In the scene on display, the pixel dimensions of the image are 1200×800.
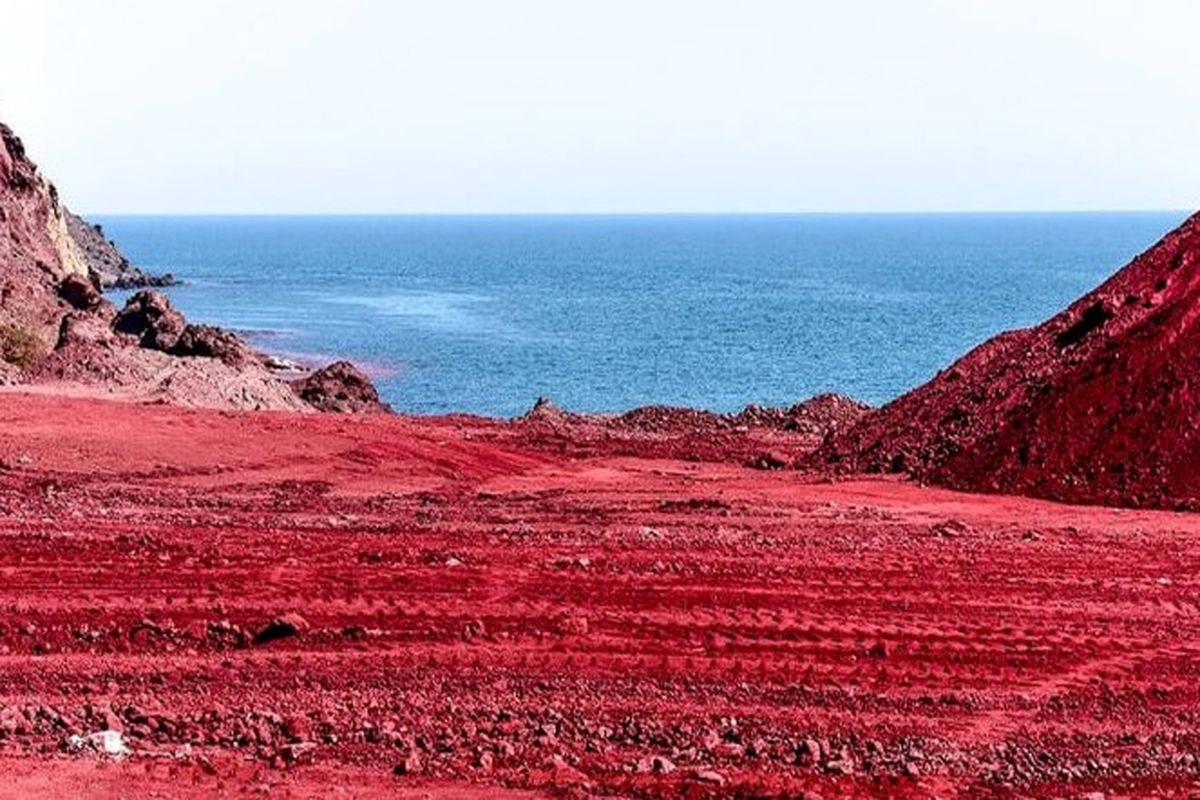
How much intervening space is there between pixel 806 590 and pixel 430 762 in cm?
583

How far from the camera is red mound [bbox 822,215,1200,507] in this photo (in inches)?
919

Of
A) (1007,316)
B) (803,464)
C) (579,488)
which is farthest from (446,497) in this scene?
(1007,316)

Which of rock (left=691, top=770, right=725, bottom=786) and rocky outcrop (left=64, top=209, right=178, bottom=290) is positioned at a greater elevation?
rock (left=691, top=770, right=725, bottom=786)

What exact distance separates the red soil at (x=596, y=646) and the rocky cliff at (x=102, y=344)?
50.5 ft

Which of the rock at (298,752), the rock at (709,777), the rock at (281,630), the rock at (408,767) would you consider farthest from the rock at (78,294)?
the rock at (709,777)

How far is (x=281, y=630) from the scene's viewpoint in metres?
14.4

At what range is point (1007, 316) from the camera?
326ft

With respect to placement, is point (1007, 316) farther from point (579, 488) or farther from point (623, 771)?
point (623, 771)

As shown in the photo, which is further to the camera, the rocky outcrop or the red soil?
the rocky outcrop

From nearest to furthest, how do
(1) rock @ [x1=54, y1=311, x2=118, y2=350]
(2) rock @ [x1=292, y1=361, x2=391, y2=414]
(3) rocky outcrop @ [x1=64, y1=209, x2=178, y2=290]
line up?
(1) rock @ [x1=54, y1=311, x2=118, y2=350]
(2) rock @ [x1=292, y1=361, x2=391, y2=414]
(3) rocky outcrop @ [x1=64, y1=209, x2=178, y2=290]

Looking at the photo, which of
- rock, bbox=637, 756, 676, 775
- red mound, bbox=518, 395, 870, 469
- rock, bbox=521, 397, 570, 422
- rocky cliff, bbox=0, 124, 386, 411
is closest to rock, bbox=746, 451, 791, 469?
red mound, bbox=518, 395, 870, 469

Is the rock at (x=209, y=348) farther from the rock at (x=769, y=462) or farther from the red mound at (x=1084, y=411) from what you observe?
the red mound at (x=1084, y=411)

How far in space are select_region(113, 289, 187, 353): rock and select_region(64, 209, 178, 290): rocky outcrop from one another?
58561mm

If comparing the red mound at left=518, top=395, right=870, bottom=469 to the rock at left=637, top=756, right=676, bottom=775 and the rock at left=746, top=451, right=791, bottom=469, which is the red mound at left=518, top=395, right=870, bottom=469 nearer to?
the rock at left=746, top=451, right=791, bottom=469
